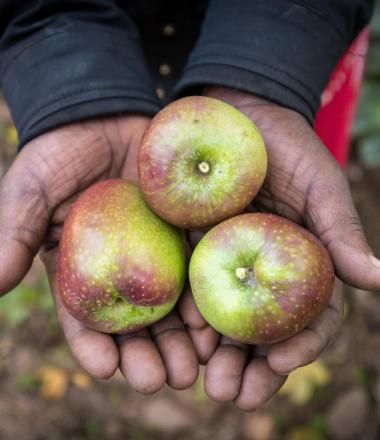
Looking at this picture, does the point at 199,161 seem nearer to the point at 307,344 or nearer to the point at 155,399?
the point at 307,344

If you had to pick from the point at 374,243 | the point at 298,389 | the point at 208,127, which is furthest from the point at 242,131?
the point at 374,243

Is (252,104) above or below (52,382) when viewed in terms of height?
above

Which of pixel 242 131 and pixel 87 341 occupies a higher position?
pixel 242 131

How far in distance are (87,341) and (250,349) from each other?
0.63 metres

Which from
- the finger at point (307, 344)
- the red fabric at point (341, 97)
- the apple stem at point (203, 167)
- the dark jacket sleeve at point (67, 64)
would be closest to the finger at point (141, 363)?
the finger at point (307, 344)

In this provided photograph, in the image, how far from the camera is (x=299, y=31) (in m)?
2.68

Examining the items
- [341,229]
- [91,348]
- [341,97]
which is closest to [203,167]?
[341,229]

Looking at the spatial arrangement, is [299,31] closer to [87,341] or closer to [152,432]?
[87,341]

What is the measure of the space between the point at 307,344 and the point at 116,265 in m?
0.75

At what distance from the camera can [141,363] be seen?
7.28 feet

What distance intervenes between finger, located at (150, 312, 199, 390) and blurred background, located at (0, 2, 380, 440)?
1.25 metres

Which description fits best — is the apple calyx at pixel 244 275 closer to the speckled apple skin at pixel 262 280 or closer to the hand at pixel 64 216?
the speckled apple skin at pixel 262 280

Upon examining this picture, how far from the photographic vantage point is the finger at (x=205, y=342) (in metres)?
2.33

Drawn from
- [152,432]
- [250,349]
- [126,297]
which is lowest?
[152,432]
